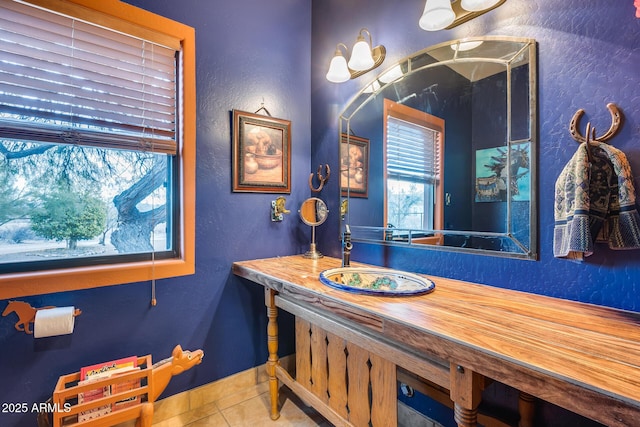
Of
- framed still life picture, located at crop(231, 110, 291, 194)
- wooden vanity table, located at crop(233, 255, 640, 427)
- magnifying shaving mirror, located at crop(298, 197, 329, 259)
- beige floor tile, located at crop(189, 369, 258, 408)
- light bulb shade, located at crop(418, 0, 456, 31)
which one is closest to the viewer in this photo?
wooden vanity table, located at crop(233, 255, 640, 427)

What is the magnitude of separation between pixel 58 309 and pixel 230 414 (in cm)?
102

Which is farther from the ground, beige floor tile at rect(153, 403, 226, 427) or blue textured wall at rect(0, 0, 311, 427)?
blue textured wall at rect(0, 0, 311, 427)

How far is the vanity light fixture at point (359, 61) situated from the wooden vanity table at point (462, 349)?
110cm

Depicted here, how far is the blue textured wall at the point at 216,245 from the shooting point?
1320 mm

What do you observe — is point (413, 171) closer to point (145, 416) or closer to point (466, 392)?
point (466, 392)

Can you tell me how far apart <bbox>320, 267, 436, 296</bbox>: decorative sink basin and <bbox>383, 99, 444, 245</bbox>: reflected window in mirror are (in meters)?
0.22

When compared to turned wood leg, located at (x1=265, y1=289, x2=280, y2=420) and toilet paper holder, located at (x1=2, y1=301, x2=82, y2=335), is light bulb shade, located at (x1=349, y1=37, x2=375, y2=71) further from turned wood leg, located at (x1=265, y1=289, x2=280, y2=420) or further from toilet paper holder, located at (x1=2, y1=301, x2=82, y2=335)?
toilet paper holder, located at (x1=2, y1=301, x2=82, y2=335)

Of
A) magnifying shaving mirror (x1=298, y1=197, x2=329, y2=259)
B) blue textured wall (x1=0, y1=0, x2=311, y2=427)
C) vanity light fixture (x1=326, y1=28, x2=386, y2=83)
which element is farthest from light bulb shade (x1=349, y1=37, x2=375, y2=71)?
magnifying shaving mirror (x1=298, y1=197, x2=329, y2=259)

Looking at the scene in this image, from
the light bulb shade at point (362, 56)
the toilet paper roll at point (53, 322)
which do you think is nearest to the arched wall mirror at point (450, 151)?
the light bulb shade at point (362, 56)

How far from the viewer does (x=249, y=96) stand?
6.09 ft

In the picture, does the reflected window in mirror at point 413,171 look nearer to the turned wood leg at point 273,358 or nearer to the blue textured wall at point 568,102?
the blue textured wall at point 568,102

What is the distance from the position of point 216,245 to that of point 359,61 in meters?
1.29

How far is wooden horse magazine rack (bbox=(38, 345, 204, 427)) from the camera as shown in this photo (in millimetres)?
1172

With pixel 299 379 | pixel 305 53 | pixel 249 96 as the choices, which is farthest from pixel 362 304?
pixel 305 53
